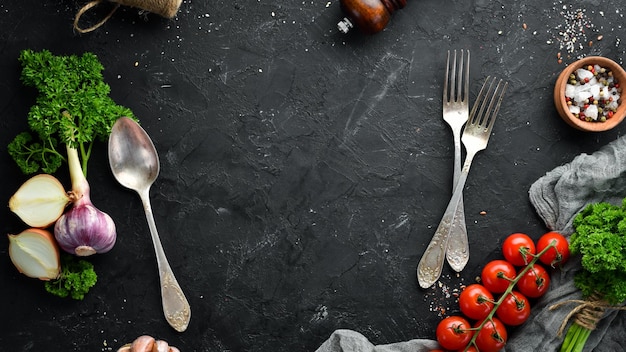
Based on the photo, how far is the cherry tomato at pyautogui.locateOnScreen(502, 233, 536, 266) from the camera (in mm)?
2814

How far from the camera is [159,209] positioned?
2.88m

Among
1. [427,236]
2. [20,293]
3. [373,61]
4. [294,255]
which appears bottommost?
[427,236]

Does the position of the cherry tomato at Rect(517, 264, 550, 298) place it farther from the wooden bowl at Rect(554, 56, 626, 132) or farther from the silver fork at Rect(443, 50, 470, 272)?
the wooden bowl at Rect(554, 56, 626, 132)

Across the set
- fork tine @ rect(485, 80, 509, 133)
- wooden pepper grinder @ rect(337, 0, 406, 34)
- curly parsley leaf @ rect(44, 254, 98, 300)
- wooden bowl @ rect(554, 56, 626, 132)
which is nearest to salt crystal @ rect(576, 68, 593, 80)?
wooden bowl @ rect(554, 56, 626, 132)

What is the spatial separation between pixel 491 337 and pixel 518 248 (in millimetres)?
297

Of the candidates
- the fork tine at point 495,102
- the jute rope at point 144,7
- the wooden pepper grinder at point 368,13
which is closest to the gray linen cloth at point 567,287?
the fork tine at point 495,102

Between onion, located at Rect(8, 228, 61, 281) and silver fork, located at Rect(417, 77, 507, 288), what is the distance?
3.87 ft

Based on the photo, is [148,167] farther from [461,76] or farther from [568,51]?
[568,51]

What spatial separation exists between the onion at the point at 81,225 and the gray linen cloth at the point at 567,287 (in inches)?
30.8

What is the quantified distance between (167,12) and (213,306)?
0.97 metres

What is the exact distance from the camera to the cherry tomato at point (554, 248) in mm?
2801

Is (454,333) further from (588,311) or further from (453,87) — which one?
(453,87)

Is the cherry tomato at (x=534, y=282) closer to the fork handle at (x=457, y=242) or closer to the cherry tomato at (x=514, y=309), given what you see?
the cherry tomato at (x=514, y=309)

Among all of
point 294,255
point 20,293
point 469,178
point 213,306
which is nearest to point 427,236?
point 469,178
